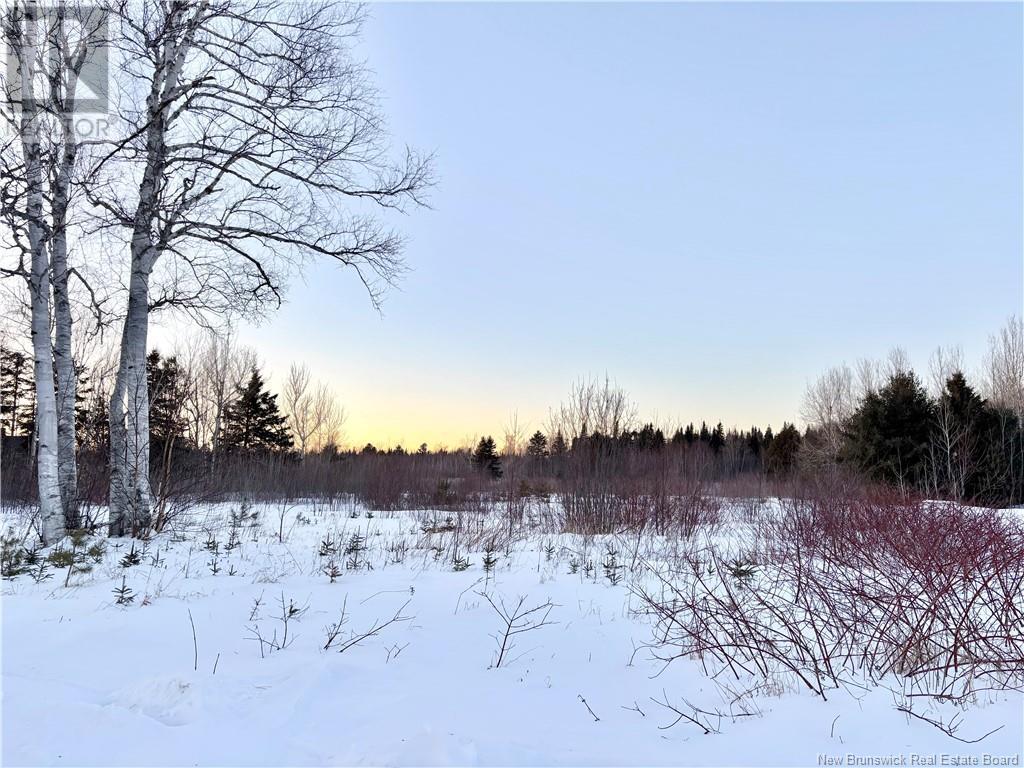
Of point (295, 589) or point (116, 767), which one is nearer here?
point (116, 767)

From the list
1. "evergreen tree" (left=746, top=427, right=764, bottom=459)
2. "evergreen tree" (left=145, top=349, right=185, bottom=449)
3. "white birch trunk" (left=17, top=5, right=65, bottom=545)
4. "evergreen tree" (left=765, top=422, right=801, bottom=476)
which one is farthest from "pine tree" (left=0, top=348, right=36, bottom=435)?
"evergreen tree" (left=746, top=427, right=764, bottom=459)

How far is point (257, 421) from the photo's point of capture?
33.5m

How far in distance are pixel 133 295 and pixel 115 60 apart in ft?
10.0

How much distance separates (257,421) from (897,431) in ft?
105

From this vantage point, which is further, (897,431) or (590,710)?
(897,431)

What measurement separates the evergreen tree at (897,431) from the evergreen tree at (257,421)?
95.7ft

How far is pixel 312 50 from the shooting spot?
26.4ft

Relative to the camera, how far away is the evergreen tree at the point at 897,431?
21344 mm

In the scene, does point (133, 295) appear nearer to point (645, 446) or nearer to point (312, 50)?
point (312, 50)

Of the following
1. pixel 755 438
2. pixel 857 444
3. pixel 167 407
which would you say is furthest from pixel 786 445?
pixel 167 407

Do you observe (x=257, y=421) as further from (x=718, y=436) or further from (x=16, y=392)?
(x=718, y=436)

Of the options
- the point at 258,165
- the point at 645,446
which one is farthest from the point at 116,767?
the point at 645,446

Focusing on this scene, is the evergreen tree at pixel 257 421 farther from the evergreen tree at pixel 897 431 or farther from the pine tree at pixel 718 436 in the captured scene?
the pine tree at pixel 718 436

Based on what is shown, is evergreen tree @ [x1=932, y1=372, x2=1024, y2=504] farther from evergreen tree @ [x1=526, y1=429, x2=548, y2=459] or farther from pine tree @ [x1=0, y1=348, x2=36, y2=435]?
pine tree @ [x1=0, y1=348, x2=36, y2=435]
